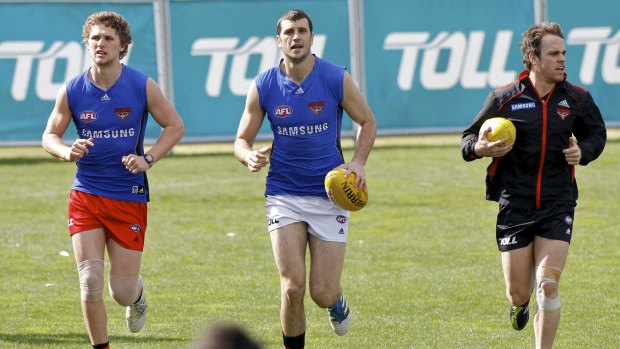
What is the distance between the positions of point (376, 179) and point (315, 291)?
11.8 meters

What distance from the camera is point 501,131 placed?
28.5 feet

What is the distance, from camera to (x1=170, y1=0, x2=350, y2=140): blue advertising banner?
2423 centimetres

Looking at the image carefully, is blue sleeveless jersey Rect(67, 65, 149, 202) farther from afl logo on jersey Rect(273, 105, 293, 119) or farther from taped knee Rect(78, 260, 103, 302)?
afl logo on jersey Rect(273, 105, 293, 119)

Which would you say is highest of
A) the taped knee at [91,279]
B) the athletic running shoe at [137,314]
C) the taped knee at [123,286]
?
the taped knee at [91,279]

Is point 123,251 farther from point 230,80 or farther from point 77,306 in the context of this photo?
point 230,80

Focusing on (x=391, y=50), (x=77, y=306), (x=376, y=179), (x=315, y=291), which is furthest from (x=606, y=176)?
(x=315, y=291)

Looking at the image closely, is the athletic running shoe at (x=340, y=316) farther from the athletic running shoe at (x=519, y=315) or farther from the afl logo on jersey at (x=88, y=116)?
the afl logo on jersey at (x=88, y=116)

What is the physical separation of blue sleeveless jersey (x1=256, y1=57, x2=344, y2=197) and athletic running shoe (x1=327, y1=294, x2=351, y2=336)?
1051mm

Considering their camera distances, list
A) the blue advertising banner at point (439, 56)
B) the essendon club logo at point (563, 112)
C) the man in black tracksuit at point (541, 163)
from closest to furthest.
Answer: the man in black tracksuit at point (541, 163) → the essendon club logo at point (563, 112) → the blue advertising banner at point (439, 56)

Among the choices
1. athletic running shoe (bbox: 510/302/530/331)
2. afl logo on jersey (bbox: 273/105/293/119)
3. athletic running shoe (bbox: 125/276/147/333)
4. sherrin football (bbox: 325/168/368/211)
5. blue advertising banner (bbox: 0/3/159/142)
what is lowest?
blue advertising banner (bbox: 0/3/159/142)

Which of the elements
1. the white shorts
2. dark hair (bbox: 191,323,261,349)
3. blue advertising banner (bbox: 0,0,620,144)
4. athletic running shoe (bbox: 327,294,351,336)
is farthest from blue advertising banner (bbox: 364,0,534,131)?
dark hair (bbox: 191,323,261,349)

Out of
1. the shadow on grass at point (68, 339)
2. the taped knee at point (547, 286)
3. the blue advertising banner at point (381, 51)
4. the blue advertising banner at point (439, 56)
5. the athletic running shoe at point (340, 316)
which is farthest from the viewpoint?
the blue advertising banner at point (439, 56)

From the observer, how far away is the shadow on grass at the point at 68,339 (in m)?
9.95

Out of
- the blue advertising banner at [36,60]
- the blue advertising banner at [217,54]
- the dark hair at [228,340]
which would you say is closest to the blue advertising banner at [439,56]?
the blue advertising banner at [217,54]
